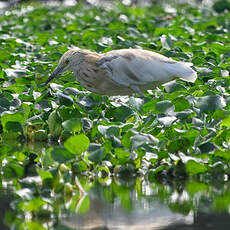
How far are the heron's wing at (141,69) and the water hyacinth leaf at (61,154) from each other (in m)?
1.77

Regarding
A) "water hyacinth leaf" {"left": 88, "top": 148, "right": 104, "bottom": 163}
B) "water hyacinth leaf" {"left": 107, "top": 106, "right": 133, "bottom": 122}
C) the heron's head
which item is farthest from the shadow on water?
the heron's head

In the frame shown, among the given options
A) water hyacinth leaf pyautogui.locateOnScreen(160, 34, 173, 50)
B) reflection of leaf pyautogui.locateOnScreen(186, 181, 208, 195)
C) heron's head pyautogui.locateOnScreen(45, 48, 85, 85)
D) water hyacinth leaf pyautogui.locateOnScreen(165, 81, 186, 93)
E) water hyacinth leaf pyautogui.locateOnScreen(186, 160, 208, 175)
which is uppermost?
water hyacinth leaf pyautogui.locateOnScreen(160, 34, 173, 50)

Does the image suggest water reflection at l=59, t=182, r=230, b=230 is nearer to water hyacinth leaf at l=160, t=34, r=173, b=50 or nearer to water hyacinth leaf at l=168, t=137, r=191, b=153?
water hyacinth leaf at l=168, t=137, r=191, b=153

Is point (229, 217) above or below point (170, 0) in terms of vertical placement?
below

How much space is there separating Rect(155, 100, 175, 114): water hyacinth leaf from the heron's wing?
86 centimetres

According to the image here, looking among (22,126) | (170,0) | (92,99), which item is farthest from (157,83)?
(170,0)

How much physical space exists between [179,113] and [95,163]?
976 mm

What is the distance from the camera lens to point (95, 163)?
5000 mm

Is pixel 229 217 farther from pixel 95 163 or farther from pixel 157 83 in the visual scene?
pixel 157 83

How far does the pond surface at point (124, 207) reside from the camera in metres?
3.96

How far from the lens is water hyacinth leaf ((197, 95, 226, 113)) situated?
221 inches

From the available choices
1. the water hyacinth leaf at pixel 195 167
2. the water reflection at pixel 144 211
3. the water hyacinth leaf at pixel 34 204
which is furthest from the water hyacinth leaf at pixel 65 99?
the water hyacinth leaf at pixel 34 204

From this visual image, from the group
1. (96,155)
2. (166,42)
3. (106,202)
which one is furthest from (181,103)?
(166,42)

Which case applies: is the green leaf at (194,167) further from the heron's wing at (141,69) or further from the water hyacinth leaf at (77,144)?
the heron's wing at (141,69)
